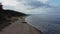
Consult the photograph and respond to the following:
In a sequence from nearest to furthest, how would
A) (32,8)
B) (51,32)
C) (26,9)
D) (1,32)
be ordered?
(1,32) → (51,32) → (26,9) → (32,8)

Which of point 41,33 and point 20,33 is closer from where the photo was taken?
point 20,33

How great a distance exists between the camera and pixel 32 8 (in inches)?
1746

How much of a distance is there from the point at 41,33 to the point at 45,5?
30.9 metres

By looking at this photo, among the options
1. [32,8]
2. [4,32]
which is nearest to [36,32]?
[4,32]

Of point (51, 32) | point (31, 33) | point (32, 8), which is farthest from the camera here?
point (32, 8)

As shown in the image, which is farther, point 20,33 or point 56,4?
point 56,4

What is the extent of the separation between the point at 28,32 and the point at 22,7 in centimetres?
2408

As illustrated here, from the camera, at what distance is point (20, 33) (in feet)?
54.8

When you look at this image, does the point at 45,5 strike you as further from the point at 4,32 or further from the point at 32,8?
the point at 4,32

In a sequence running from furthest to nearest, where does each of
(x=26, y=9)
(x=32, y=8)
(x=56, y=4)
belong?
1. (x=56, y=4)
2. (x=32, y=8)
3. (x=26, y=9)

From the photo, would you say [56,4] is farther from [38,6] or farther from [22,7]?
[22,7]

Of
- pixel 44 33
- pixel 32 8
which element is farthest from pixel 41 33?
pixel 32 8

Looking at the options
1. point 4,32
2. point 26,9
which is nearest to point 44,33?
point 4,32

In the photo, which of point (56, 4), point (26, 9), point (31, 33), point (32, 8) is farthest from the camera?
point (56, 4)
